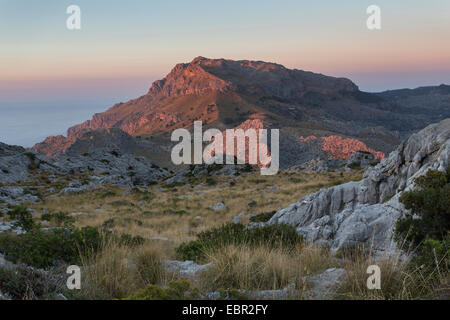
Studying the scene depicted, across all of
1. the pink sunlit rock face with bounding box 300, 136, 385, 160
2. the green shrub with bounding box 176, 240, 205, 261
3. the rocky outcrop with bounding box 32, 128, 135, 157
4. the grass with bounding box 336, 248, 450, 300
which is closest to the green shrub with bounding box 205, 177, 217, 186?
the green shrub with bounding box 176, 240, 205, 261

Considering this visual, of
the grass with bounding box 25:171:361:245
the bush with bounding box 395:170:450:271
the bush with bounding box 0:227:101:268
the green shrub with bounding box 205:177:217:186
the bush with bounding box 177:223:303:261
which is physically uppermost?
the bush with bounding box 395:170:450:271

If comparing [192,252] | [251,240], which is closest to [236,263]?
[192,252]

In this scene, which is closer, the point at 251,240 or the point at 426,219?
the point at 426,219

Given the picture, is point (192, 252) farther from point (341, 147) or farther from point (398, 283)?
point (341, 147)

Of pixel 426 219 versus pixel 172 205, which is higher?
pixel 426 219

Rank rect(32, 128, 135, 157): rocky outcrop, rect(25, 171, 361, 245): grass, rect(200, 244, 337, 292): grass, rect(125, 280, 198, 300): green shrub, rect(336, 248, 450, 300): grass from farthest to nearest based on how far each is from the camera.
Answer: rect(32, 128, 135, 157): rocky outcrop
rect(25, 171, 361, 245): grass
rect(200, 244, 337, 292): grass
rect(336, 248, 450, 300): grass
rect(125, 280, 198, 300): green shrub

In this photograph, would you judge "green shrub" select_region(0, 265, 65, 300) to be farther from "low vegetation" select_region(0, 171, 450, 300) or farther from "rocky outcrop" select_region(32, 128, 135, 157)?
"rocky outcrop" select_region(32, 128, 135, 157)

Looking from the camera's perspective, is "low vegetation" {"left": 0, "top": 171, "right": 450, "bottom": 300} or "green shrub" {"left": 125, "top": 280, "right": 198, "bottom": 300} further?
"low vegetation" {"left": 0, "top": 171, "right": 450, "bottom": 300}

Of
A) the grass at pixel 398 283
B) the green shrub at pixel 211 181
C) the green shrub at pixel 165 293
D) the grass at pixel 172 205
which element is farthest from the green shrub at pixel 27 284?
the green shrub at pixel 211 181

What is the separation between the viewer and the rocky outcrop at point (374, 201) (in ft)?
24.9

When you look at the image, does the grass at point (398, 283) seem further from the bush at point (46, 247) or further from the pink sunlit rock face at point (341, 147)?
the pink sunlit rock face at point (341, 147)

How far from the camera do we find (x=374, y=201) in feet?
38.4

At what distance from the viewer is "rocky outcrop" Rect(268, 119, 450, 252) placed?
24.9 ft
